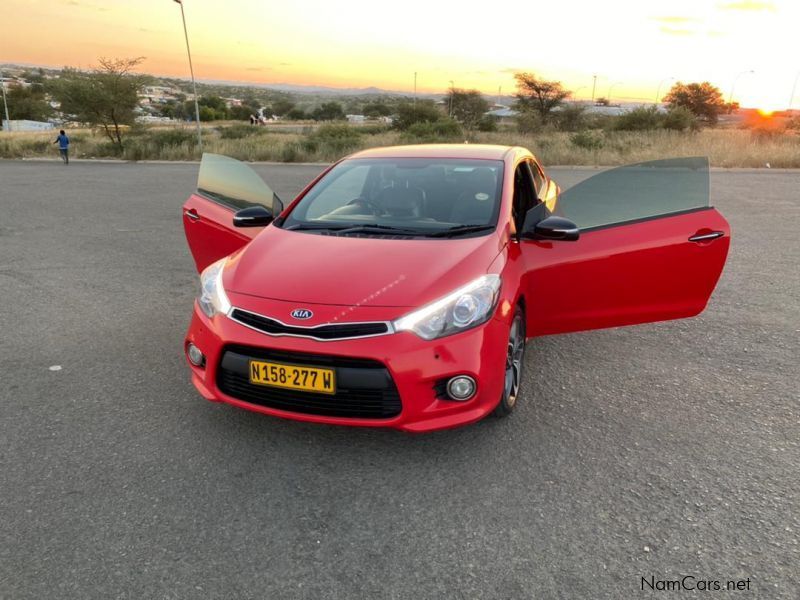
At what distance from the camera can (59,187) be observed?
1504 cm

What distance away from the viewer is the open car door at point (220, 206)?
437 cm

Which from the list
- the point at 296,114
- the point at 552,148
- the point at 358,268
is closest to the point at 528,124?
the point at 552,148

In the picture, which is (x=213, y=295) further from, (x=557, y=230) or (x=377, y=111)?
(x=377, y=111)

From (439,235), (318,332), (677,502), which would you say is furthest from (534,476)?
→ (439,235)

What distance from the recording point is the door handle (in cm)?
361

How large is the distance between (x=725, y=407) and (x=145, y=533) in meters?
3.17

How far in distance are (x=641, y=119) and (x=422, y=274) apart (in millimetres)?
34890

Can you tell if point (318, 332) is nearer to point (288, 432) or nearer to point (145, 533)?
point (288, 432)

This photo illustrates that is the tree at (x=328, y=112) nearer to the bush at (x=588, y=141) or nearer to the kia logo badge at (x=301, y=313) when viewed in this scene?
the bush at (x=588, y=141)

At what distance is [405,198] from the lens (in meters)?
3.97

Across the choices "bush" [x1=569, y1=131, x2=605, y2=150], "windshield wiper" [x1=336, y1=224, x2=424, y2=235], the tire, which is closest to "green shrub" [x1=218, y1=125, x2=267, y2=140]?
"bush" [x1=569, y1=131, x2=605, y2=150]

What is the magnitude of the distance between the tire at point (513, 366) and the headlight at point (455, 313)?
271mm

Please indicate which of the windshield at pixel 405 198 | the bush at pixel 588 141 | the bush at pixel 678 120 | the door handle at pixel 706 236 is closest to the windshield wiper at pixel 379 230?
the windshield at pixel 405 198

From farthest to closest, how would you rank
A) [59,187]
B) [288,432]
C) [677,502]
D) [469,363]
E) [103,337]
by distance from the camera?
[59,187] < [103,337] < [288,432] < [469,363] < [677,502]
